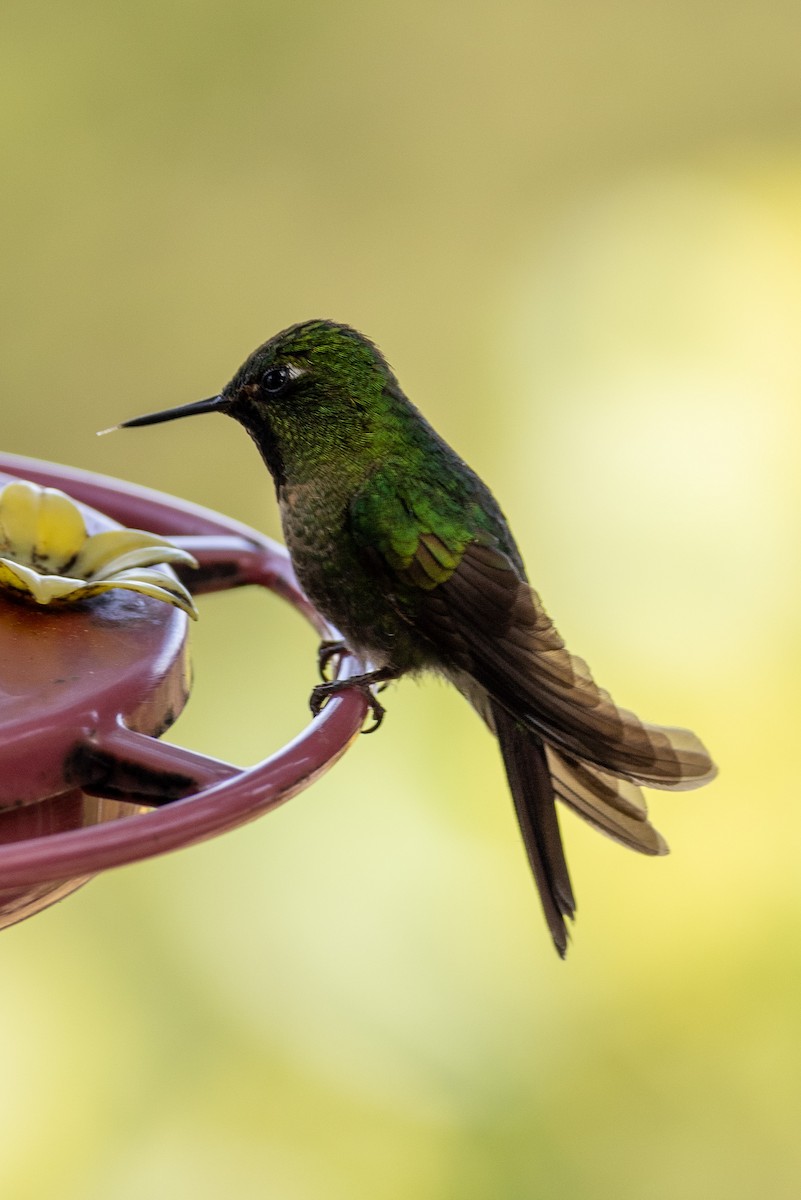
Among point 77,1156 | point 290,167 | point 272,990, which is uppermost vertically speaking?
point 290,167

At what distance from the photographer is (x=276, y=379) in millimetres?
2025

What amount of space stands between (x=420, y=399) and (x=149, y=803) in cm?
344

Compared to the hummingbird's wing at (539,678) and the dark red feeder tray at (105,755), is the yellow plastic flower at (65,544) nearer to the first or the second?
the dark red feeder tray at (105,755)

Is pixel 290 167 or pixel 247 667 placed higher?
pixel 290 167

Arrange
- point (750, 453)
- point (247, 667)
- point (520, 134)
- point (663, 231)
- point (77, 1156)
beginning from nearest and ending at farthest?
1. point (77, 1156)
2. point (247, 667)
3. point (750, 453)
4. point (663, 231)
5. point (520, 134)

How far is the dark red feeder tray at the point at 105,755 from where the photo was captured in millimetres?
1188

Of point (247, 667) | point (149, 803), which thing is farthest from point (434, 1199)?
point (149, 803)

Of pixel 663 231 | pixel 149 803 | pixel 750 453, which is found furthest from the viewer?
pixel 663 231

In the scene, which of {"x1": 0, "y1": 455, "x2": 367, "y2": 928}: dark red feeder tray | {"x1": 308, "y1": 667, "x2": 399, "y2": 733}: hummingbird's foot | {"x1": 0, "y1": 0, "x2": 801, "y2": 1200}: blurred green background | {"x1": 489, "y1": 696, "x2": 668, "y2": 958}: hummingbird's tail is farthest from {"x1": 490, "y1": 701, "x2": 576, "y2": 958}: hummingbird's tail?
{"x1": 0, "y1": 0, "x2": 801, "y2": 1200}: blurred green background

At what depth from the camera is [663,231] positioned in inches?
196

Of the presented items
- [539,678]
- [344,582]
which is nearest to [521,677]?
[539,678]

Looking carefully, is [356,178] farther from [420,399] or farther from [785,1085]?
[785,1085]

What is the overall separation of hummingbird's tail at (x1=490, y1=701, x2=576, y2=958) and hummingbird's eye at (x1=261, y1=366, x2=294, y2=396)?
50cm

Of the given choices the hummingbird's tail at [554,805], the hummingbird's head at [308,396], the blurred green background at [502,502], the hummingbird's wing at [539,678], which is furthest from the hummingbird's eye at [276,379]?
the blurred green background at [502,502]
